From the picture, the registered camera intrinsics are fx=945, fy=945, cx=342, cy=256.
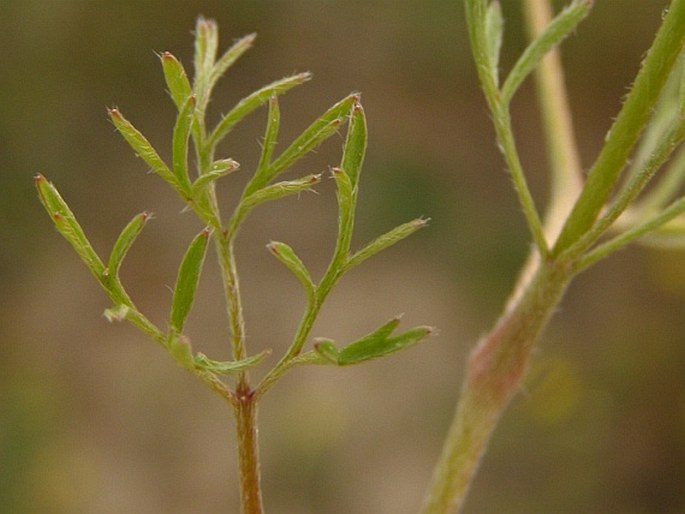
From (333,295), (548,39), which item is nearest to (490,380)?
(548,39)

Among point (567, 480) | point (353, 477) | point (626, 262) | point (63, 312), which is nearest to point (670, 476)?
point (567, 480)

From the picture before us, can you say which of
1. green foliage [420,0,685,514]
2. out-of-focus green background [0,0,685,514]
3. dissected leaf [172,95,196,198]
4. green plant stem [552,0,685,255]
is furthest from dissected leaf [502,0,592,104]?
out-of-focus green background [0,0,685,514]

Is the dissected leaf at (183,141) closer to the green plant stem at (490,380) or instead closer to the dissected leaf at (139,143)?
the dissected leaf at (139,143)

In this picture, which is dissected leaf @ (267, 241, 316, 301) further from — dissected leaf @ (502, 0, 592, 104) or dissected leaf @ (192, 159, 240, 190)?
dissected leaf @ (502, 0, 592, 104)

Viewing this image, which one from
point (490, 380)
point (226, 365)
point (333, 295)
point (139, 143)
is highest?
point (139, 143)

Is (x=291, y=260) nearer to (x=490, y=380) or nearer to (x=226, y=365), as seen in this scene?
(x=226, y=365)

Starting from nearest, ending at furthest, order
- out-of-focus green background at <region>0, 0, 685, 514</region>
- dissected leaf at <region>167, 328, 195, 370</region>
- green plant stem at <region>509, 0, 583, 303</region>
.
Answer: dissected leaf at <region>167, 328, 195, 370</region>, green plant stem at <region>509, 0, 583, 303</region>, out-of-focus green background at <region>0, 0, 685, 514</region>

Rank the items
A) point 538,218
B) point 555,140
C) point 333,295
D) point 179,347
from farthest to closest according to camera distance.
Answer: point 333,295, point 555,140, point 538,218, point 179,347

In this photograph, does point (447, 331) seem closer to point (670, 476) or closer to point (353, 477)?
point (353, 477)
